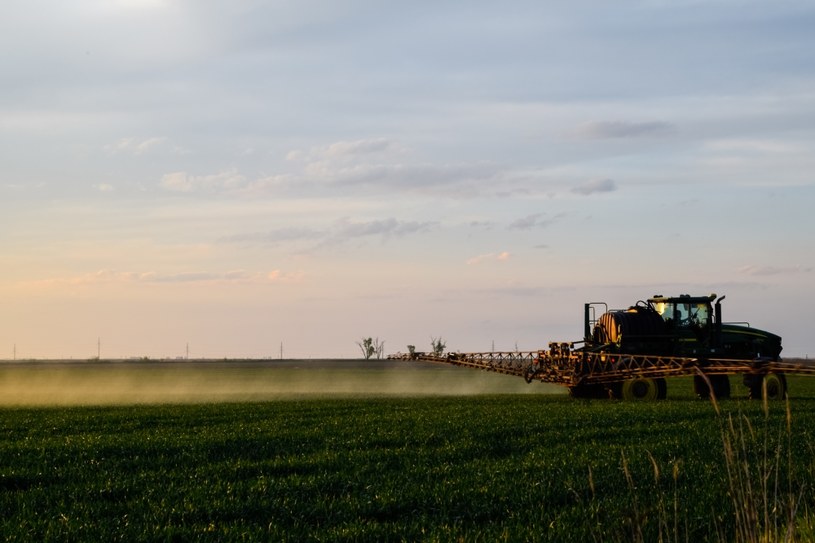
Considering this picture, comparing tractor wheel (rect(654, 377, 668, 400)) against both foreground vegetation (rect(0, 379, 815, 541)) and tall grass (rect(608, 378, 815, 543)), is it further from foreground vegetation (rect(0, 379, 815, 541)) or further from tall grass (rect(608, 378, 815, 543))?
tall grass (rect(608, 378, 815, 543))

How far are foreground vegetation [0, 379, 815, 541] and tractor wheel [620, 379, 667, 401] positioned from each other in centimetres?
1063

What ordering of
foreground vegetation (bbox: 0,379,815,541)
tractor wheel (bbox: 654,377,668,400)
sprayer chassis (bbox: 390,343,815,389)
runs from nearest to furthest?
1. foreground vegetation (bbox: 0,379,815,541)
2. sprayer chassis (bbox: 390,343,815,389)
3. tractor wheel (bbox: 654,377,668,400)

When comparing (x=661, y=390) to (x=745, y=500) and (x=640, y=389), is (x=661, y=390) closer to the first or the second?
(x=640, y=389)

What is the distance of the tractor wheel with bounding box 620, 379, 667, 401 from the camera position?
3881cm

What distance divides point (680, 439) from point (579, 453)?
3727 mm

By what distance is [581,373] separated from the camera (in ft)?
136

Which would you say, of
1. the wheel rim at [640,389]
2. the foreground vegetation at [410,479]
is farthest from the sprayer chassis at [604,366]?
the foreground vegetation at [410,479]

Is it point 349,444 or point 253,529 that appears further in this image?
point 349,444

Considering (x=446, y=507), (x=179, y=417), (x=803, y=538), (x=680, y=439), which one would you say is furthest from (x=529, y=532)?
(x=179, y=417)

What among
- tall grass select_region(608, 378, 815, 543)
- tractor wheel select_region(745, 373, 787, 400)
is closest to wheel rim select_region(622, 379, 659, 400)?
tractor wheel select_region(745, 373, 787, 400)

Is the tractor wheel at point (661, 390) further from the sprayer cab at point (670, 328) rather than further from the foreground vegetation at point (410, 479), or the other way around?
the foreground vegetation at point (410, 479)

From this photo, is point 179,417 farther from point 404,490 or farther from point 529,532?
point 529,532

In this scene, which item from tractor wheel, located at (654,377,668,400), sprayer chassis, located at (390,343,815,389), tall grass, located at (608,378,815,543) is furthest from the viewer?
tractor wheel, located at (654,377,668,400)

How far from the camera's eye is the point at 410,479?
1552 cm
